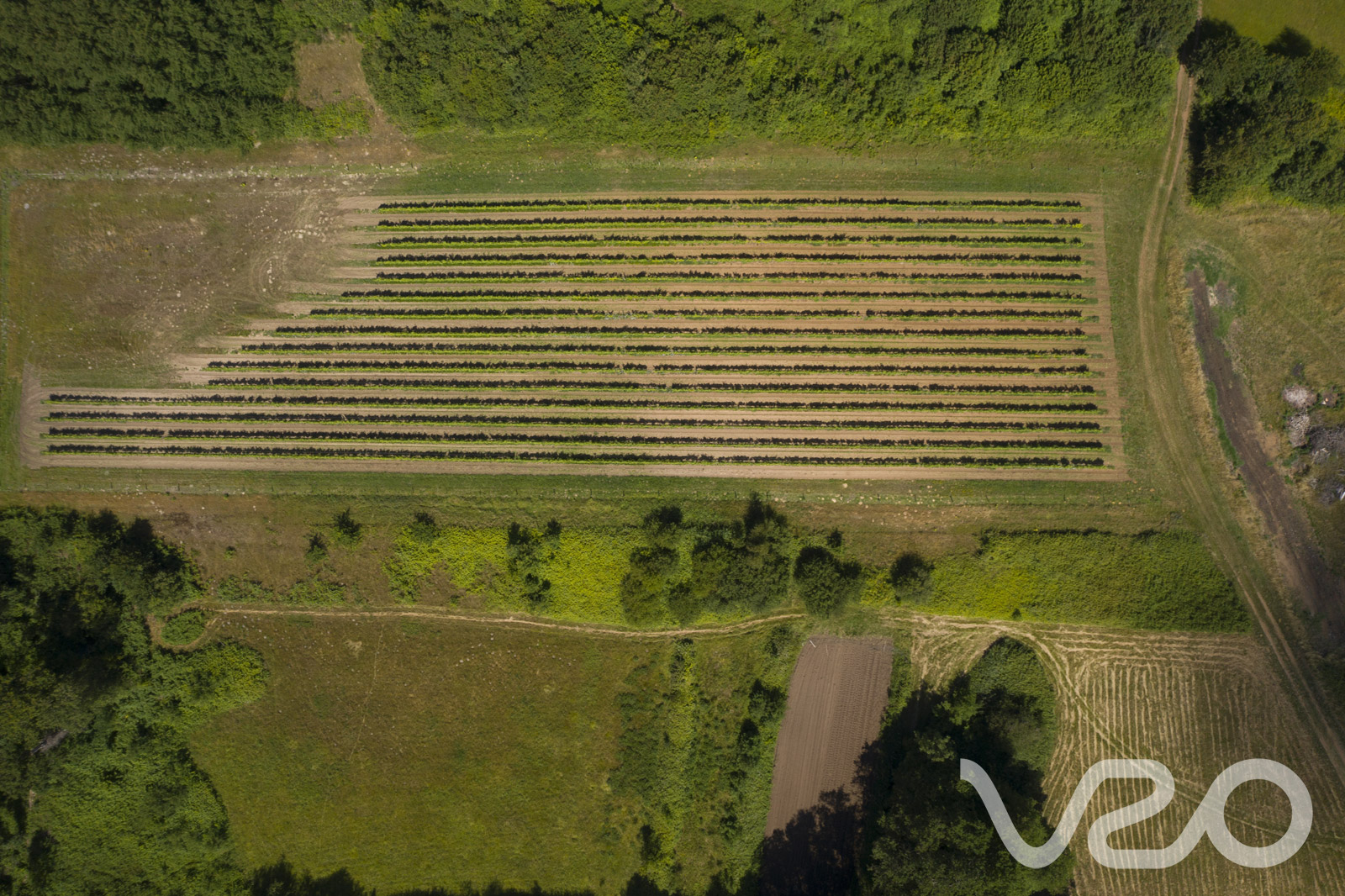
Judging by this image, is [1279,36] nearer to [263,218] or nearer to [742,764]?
[742,764]

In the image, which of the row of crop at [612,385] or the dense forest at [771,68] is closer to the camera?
the dense forest at [771,68]

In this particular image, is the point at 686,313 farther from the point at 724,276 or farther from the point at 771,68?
the point at 771,68

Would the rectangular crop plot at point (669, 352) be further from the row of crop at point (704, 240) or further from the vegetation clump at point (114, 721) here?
the vegetation clump at point (114, 721)

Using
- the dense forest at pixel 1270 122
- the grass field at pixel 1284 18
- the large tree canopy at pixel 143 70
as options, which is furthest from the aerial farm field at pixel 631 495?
the grass field at pixel 1284 18

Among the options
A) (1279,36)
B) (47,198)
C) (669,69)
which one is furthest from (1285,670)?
(47,198)

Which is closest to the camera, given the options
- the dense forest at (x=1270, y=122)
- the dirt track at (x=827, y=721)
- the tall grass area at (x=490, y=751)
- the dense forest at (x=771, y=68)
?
the dense forest at (x=1270, y=122)

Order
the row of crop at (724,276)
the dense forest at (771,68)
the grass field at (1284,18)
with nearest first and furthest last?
the dense forest at (771,68) → the grass field at (1284,18) → the row of crop at (724,276)

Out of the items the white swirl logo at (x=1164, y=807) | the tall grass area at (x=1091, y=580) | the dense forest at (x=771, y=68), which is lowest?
the white swirl logo at (x=1164, y=807)

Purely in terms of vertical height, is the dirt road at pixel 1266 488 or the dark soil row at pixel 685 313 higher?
the dark soil row at pixel 685 313
